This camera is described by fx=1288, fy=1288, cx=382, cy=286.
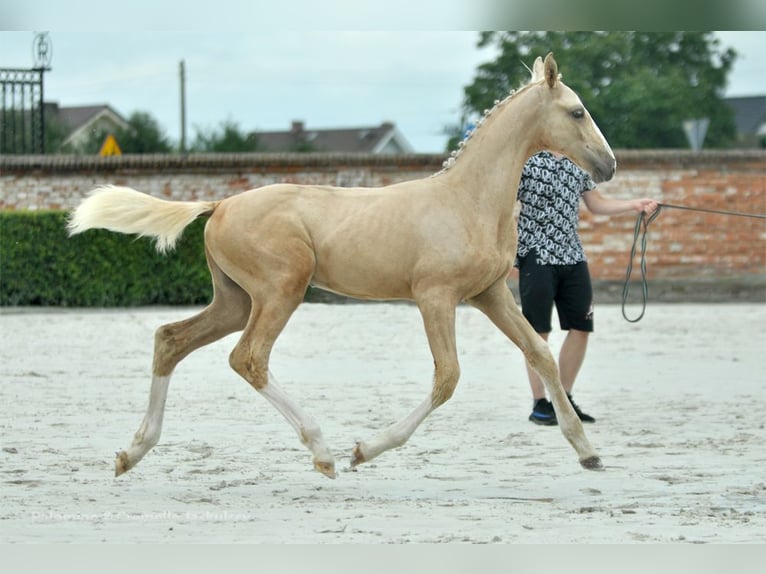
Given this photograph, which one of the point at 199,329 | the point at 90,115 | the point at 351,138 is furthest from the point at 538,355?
the point at 351,138

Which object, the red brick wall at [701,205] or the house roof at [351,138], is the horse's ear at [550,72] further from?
the house roof at [351,138]

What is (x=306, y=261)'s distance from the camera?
587 cm

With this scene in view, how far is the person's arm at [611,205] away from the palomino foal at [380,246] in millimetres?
1215

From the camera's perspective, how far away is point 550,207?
779 cm

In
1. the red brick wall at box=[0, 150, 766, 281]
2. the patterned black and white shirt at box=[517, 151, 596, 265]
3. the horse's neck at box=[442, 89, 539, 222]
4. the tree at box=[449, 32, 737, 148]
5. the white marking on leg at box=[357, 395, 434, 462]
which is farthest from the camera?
the tree at box=[449, 32, 737, 148]

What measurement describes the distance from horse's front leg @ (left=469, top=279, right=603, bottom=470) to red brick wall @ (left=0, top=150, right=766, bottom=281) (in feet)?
37.9

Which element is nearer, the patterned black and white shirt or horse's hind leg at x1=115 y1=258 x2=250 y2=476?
horse's hind leg at x1=115 y1=258 x2=250 y2=476

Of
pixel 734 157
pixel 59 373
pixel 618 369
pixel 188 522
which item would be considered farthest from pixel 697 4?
pixel 734 157

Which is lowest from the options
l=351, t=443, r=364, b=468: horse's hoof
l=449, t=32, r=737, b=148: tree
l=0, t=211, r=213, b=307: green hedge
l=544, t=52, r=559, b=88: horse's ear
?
l=0, t=211, r=213, b=307: green hedge

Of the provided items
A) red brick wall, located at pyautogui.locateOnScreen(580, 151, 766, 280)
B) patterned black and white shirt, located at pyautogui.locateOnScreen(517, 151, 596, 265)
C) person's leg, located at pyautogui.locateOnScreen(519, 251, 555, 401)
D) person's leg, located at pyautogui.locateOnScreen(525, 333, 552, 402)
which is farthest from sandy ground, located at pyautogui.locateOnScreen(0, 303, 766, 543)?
red brick wall, located at pyautogui.locateOnScreen(580, 151, 766, 280)

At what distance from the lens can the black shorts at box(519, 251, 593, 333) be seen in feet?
25.9

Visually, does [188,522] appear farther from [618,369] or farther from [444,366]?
[618,369]

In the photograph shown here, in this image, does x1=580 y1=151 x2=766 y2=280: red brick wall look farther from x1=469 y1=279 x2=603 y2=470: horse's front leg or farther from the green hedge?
x1=469 y1=279 x2=603 y2=470: horse's front leg

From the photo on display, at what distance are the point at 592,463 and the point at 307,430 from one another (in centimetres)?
139
